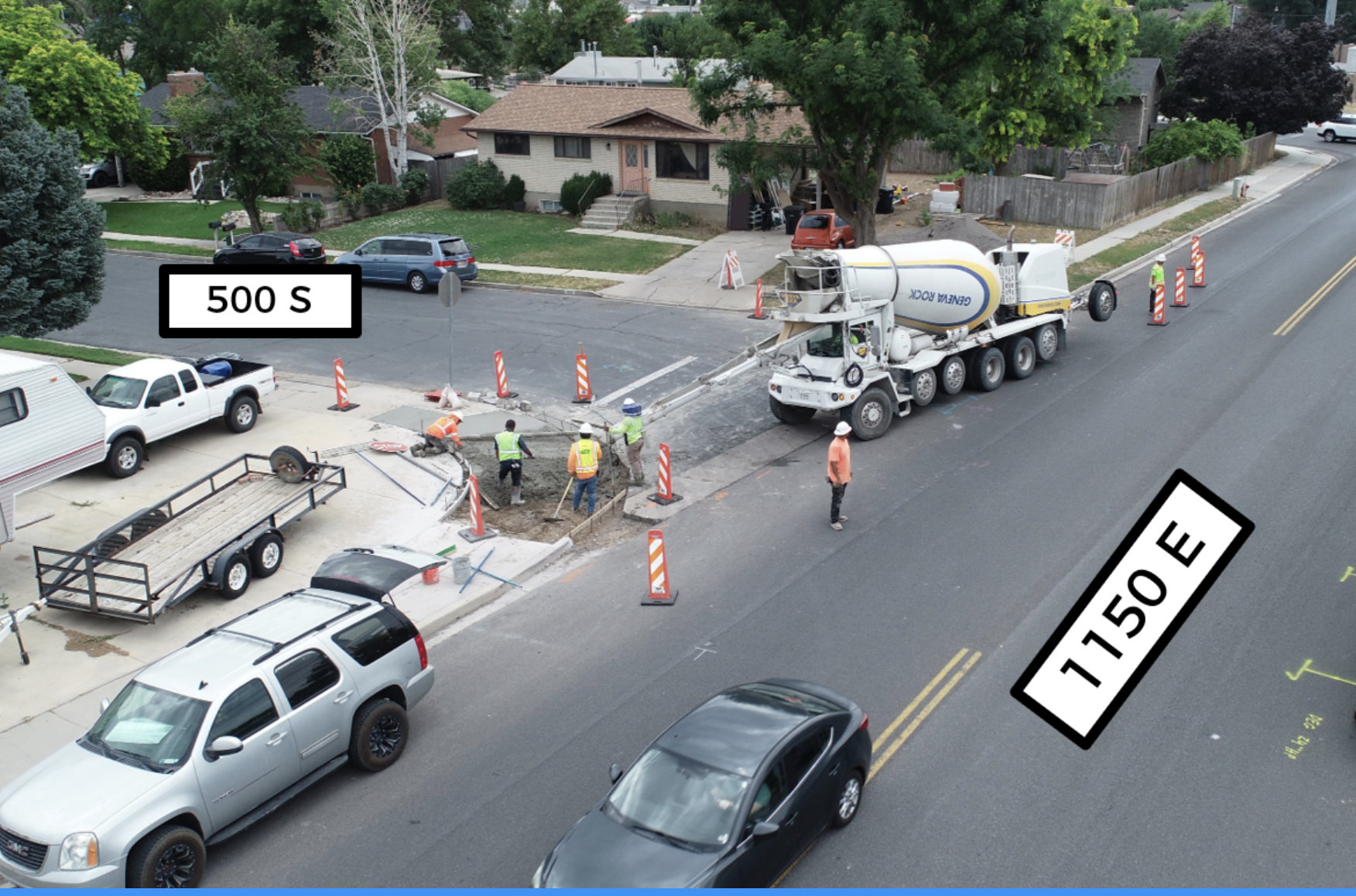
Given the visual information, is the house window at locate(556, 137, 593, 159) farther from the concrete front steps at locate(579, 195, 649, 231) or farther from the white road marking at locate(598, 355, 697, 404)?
the white road marking at locate(598, 355, 697, 404)

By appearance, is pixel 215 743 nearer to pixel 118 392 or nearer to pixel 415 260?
pixel 118 392

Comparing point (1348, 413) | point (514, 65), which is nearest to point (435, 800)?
point (1348, 413)

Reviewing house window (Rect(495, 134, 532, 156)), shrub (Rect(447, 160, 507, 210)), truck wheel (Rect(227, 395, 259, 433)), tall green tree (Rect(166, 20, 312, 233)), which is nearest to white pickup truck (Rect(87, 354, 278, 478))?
truck wheel (Rect(227, 395, 259, 433))

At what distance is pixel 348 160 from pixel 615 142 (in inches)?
462

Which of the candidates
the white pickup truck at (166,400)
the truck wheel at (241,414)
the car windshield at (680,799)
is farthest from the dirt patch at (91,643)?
the car windshield at (680,799)

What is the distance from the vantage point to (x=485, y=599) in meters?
14.7

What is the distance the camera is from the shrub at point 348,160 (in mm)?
46406

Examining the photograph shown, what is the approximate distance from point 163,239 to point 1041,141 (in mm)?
35064

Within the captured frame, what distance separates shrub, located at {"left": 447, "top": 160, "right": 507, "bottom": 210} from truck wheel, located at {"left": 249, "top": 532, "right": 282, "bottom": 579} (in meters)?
32.1

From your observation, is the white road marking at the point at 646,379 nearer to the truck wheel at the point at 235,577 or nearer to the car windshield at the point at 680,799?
the truck wheel at the point at 235,577

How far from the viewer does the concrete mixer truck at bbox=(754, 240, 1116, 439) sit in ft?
64.6

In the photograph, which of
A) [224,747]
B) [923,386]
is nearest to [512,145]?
[923,386]

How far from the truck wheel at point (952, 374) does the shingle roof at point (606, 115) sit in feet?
66.1

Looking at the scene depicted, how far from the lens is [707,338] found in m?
27.0
